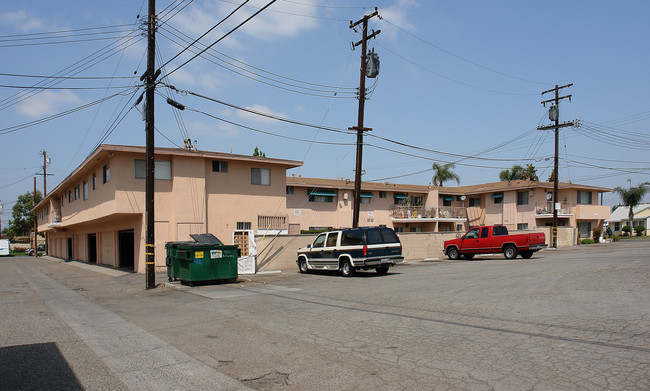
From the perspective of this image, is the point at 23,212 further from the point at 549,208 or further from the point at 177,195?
the point at 549,208

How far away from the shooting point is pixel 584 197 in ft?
148

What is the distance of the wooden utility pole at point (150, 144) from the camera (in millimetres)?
15836

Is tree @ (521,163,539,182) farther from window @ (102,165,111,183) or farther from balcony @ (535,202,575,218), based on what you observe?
window @ (102,165,111,183)

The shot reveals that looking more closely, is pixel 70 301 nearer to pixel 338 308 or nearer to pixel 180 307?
pixel 180 307

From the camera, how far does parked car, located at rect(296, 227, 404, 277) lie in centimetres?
1730

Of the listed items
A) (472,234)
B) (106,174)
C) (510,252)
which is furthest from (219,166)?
(510,252)

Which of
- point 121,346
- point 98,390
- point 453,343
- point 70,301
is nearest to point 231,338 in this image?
point 121,346

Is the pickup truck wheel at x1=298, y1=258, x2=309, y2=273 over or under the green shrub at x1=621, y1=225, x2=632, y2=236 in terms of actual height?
over

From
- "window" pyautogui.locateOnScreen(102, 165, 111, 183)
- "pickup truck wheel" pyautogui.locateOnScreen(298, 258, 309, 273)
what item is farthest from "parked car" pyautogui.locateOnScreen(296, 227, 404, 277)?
"window" pyautogui.locateOnScreen(102, 165, 111, 183)

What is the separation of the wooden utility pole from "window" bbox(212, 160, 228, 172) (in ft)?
29.0

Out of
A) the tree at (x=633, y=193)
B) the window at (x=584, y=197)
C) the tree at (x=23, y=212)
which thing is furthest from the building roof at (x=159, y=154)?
the tree at (x=23, y=212)

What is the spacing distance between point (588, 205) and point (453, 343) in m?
45.0

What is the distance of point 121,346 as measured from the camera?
7453 millimetres

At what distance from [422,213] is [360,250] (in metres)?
26.2
